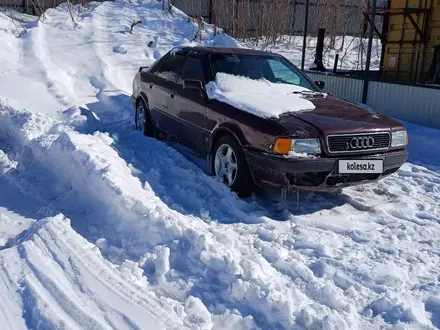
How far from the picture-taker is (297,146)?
14.1 ft

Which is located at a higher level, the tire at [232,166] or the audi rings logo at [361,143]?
the audi rings logo at [361,143]

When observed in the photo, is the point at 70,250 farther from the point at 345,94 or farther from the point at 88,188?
the point at 345,94

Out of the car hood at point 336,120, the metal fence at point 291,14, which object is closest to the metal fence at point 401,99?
the car hood at point 336,120

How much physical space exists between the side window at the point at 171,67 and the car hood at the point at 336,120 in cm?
195

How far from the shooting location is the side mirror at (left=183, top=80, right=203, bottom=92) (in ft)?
17.7

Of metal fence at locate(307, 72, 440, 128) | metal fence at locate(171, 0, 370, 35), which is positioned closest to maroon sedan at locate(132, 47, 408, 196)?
metal fence at locate(307, 72, 440, 128)

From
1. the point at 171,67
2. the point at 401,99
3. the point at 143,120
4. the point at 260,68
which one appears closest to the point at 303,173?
the point at 260,68

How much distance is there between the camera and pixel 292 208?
465 cm

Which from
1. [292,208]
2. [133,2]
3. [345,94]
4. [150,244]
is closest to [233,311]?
[150,244]

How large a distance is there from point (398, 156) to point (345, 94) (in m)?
5.76

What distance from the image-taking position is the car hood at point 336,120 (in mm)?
4387

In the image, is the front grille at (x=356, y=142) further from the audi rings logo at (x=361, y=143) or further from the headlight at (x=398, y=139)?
→ the headlight at (x=398, y=139)

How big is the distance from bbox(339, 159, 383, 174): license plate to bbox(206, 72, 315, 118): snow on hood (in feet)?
2.55

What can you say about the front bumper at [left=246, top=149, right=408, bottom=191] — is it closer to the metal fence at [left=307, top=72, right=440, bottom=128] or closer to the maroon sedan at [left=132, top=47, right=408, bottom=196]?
the maroon sedan at [left=132, top=47, right=408, bottom=196]
